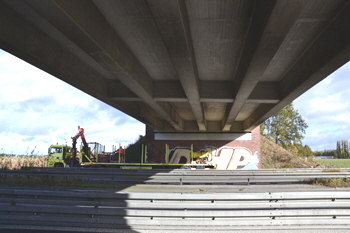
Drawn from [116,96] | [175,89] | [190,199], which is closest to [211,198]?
[190,199]

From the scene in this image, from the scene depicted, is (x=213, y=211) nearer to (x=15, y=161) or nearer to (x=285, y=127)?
(x=15, y=161)

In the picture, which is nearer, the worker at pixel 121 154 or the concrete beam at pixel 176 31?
the concrete beam at pixel 176 31

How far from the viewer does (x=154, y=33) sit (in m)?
7.78

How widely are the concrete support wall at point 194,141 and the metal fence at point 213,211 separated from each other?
22495 mm

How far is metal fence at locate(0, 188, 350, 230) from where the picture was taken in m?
5.99

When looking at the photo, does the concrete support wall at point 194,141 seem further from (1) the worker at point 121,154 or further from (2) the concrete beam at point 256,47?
(2) the concrete beam at point 256,47

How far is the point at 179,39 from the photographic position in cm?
690

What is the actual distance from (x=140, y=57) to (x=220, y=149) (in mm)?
20417

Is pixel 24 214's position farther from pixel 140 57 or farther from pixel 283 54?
pixel 283 54

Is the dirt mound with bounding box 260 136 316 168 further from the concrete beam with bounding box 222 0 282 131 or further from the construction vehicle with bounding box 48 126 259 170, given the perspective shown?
the concrete beam with bounding box 222 0 282 131

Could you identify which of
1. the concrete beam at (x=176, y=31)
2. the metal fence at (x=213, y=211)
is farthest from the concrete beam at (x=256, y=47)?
the metal fence at (x=213, y=211)

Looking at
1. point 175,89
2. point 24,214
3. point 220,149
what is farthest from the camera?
point 220,149

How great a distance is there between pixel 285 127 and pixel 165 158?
3501 cm

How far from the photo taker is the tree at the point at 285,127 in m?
54.5
